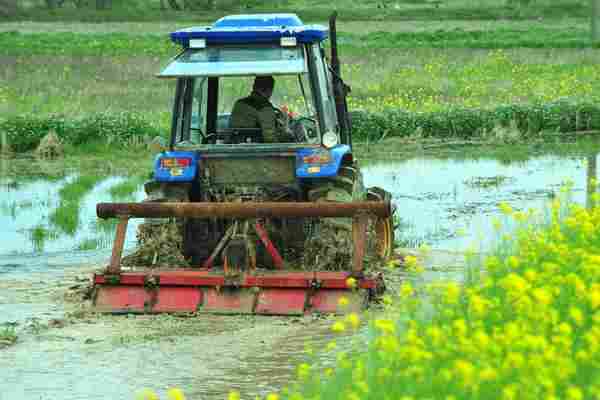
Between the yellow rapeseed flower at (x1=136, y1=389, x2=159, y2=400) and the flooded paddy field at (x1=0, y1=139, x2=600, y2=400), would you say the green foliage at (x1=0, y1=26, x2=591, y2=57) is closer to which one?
the flooded paddy field at (x1=0, y1=139, x2=600, y2=400)

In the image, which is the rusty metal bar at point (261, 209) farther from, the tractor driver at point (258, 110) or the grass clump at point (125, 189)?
the grass clump at point (125, 189)

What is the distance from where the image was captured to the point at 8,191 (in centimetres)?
1738

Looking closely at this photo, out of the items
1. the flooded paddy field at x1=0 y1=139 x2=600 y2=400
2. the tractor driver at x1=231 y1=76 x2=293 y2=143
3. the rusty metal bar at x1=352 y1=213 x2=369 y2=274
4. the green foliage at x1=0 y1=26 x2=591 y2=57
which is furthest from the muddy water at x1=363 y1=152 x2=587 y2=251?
the green foliage at x1=0 y1=26 x2=591 y2=57

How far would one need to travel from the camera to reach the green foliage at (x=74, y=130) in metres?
21.9

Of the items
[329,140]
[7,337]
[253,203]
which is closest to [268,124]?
[329,140]

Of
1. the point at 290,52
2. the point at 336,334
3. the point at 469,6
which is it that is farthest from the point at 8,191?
the point at 469,6

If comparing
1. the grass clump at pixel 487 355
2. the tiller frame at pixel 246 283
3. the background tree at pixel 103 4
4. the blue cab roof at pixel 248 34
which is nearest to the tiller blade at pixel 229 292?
the tiller frame at pixel 246 283

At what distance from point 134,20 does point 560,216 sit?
59264 mm

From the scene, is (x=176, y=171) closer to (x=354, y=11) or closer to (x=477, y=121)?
(x=477, y=121)

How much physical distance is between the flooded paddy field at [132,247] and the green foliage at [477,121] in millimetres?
1065

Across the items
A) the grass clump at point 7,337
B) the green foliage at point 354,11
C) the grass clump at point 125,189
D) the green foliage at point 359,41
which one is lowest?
the grass clump at point 7,337

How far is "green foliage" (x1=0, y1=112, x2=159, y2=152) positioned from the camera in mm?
21875

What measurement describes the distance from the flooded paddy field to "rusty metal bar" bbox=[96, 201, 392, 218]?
32.0 inches

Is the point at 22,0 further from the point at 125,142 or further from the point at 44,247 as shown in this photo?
the point at 44,247
